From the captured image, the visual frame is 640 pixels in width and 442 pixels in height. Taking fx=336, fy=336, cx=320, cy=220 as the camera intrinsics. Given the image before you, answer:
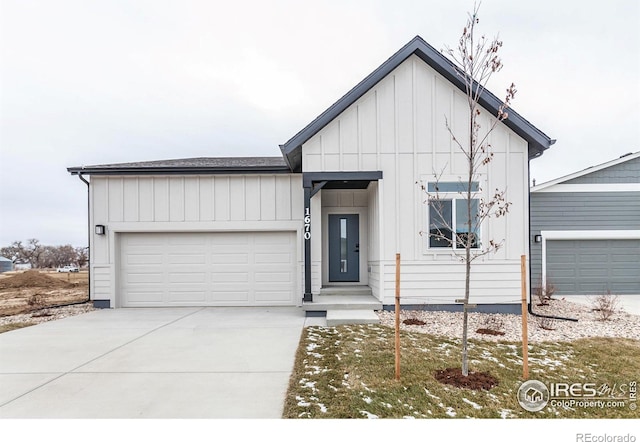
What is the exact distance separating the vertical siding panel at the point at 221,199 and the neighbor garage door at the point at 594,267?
9792mm

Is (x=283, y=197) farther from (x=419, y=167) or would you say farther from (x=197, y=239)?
(x=419, y=167)

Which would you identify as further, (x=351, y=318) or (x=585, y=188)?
(x=585, y=188)

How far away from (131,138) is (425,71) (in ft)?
60.6

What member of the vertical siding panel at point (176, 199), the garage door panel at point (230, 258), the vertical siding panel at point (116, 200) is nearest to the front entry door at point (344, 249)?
the garage door panel at point (230, 258)

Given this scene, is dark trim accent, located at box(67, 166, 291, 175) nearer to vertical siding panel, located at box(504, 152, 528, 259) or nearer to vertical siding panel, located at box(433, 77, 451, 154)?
vertical siding panel, located at box(433, 77, 451, 154)

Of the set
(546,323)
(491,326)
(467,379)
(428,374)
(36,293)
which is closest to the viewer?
(467,379)

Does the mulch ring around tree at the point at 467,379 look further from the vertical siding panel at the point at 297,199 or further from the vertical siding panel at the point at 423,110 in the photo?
the vertical siding panel at the point at 297,199

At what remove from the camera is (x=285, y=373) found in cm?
398

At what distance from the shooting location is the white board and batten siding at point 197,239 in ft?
29.1

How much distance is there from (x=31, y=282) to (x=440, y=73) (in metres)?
17.5

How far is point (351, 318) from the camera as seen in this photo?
649cm

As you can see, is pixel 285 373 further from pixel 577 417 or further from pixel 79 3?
pixel 79 3

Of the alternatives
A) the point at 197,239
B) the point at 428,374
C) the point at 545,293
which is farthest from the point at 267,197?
the point at 545,293

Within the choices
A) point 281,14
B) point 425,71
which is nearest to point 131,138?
point 281,14
